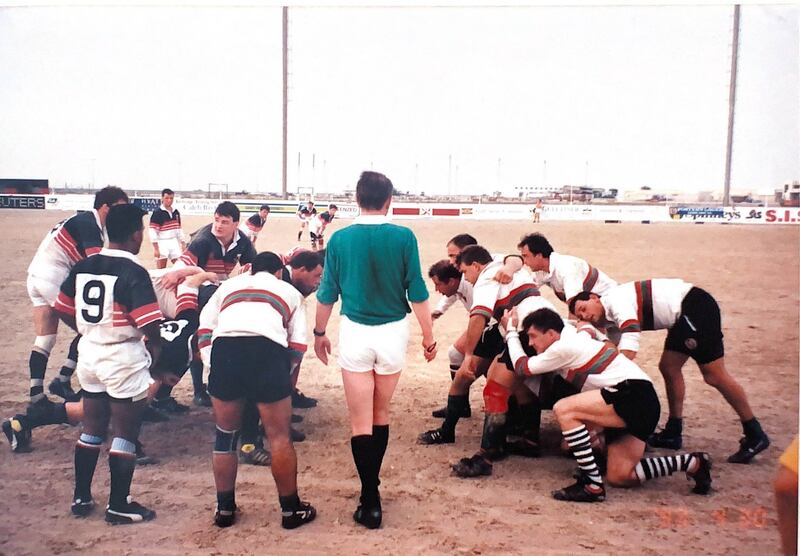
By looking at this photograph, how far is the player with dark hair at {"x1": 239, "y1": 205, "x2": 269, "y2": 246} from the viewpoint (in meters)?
3.16

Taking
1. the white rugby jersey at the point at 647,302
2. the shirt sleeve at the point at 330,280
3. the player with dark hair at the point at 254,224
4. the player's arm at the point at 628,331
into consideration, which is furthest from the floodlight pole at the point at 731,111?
the player with dark hair at the point at 254,224

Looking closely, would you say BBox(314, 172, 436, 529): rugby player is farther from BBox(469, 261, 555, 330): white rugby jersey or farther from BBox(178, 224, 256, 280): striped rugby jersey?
BBox(178, 224, 256, 280): striped rugby jersey

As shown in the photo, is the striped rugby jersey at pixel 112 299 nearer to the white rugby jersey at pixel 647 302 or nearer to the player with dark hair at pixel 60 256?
the player with dark hair at pixel 60 256

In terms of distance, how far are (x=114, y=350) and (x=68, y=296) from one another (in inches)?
13.1

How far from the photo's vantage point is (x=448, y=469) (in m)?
2.88

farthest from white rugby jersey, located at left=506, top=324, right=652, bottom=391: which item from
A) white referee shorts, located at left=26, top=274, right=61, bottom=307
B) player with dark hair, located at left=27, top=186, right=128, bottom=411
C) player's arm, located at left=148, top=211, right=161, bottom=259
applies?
white referee shorts, located at left=26, top=274, right=61, bottom=307

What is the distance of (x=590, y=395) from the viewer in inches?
107

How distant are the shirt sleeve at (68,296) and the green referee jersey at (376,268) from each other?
109 cm

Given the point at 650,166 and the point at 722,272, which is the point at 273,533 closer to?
the point at 650,166

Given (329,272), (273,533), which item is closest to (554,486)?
(273,533)

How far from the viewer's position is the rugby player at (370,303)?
2.36m

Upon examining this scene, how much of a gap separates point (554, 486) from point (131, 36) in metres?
3.07

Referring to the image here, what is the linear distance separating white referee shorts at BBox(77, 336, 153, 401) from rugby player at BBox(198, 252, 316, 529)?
1.11 ft

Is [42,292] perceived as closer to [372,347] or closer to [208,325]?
[208,325]
